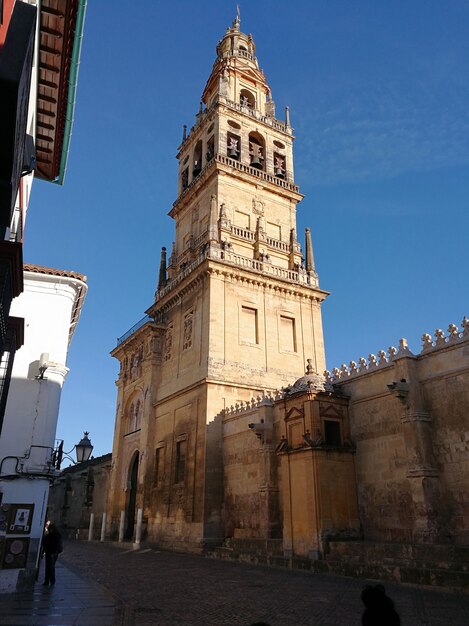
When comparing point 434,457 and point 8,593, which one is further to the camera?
point 434,457

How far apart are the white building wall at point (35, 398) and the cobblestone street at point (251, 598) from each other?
7.43 feet

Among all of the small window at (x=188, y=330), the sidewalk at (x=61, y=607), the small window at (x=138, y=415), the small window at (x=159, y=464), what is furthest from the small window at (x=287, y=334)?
the sidewalk at (x=61, y=607)

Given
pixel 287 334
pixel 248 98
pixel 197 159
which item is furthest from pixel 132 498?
pixel 248 98

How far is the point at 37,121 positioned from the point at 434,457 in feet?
42.0

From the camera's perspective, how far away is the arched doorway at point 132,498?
92.3 feet

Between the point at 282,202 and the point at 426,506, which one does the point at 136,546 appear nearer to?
the point at 426,506

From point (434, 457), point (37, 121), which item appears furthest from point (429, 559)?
point (37, 121)

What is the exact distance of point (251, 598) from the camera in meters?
9.83

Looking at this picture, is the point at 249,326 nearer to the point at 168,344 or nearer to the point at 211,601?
the point at 168,344

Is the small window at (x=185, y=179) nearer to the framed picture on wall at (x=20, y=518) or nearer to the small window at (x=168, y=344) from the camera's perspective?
the small window at (x=168, y=344)

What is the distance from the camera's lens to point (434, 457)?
542 inches

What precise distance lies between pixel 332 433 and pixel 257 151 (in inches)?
882

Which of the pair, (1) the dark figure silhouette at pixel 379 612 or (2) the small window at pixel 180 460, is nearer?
(1) the dark figure silhouette at pixel 379 612

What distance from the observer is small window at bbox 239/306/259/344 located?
25.1 metres
